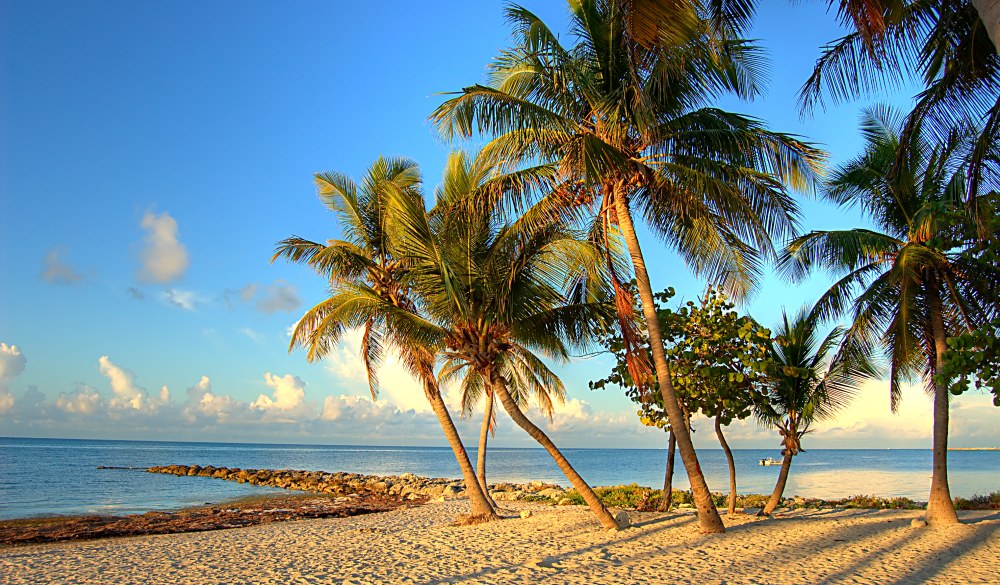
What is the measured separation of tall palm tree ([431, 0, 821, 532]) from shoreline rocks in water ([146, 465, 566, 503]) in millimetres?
12387

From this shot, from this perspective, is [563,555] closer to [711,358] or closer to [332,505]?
[711,358]

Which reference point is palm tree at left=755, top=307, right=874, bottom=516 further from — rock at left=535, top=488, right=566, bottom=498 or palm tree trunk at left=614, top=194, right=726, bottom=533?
rock at left=535, top=488, right=566, bottom=498

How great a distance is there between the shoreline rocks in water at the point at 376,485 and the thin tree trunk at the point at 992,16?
60.9 feet

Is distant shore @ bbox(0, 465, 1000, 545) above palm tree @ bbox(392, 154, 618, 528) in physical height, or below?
below

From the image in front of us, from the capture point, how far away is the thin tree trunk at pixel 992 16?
3628 millimetres

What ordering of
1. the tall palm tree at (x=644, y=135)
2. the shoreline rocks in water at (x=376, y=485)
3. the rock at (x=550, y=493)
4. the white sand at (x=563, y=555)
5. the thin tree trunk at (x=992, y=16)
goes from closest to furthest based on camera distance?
the thin tree trunk at (x=992, y=16) < the white sand at (x=563, y=555) < the tall palm tree at (x=644, y=135) < the rock at (x=550, y=493) < the shoreline rocks in water at (x=376, y=485)

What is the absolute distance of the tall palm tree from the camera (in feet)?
32.1

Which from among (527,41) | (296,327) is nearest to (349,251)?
(296,327)

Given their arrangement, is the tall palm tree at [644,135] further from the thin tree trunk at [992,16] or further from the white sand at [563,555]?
the thin tree trunk at [992,16]

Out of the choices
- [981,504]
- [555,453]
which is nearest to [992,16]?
[555,453]

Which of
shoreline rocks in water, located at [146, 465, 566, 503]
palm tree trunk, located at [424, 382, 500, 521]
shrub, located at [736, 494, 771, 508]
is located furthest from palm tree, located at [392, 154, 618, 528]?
shoreline rocks in water, located at [146, 465, 566, 503]

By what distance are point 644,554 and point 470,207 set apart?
609 centimetres

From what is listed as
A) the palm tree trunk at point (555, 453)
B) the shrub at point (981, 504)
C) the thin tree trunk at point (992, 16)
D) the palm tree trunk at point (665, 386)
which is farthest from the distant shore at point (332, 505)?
the thin tree trunk at point (992, 16)

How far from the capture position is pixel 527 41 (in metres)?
10.9
